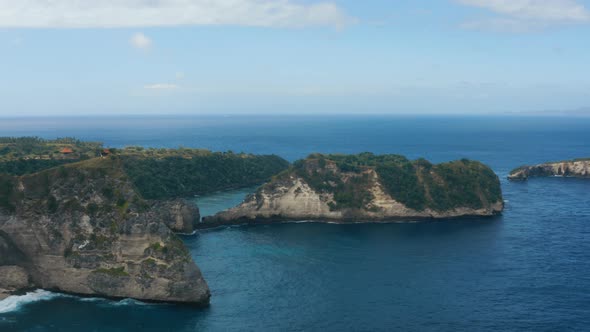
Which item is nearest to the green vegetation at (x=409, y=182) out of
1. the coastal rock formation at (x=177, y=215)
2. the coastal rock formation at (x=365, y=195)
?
the coastal rock formation at (x=365, y=195)

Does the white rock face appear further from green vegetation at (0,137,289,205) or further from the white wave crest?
the white wave crest

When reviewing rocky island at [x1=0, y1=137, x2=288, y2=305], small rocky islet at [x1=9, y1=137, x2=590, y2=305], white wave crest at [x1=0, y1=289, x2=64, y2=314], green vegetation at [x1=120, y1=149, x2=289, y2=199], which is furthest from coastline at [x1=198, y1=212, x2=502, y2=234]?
white wave crest at [x1=0, y1=289, x2=64, y2=314]

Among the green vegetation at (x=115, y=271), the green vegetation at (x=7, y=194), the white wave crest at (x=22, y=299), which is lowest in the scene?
the white wave crest at (x=22, y=299)

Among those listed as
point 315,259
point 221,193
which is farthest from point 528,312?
point 221,193

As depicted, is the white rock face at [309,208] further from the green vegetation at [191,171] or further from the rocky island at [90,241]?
the rocky island at [90,241]

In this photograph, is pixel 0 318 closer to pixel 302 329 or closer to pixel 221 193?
pixel 302 329
